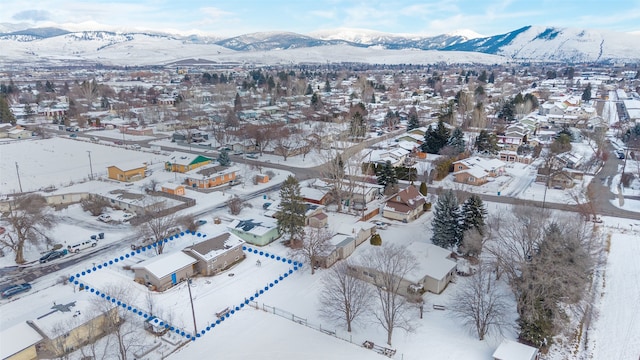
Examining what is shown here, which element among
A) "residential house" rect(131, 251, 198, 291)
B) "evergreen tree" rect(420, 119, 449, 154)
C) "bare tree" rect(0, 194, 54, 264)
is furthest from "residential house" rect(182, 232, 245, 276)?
"evergreen tree" rect(420, 119, 449, 154)

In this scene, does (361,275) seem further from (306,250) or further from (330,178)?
(330,178)

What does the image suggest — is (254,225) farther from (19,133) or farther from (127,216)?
(19,133)

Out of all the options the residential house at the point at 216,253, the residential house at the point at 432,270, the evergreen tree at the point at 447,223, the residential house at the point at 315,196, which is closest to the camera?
the residential house at the point at 432,270

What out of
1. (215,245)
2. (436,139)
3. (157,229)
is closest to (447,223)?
(215,245)

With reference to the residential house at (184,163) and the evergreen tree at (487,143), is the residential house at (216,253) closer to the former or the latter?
the residential house at (184,163)

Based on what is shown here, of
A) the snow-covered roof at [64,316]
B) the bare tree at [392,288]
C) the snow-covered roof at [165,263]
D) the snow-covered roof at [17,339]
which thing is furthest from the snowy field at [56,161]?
the bare tree at [392,288]

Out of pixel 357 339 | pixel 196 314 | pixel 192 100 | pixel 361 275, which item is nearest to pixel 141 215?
pixel 196 314
